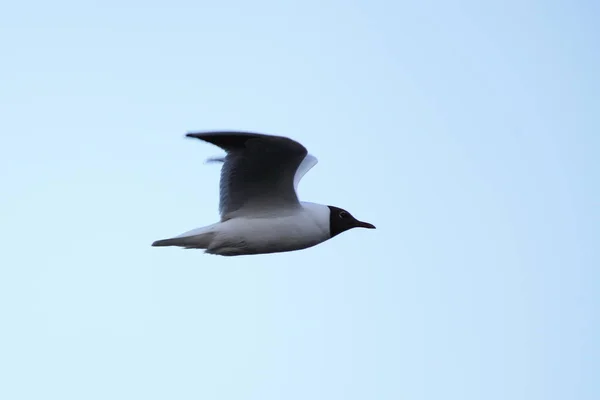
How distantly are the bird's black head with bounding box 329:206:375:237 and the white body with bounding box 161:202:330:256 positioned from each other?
17.5 inches

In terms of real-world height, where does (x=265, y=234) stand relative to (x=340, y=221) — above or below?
below

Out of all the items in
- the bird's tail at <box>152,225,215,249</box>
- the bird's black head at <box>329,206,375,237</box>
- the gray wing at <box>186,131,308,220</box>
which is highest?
the gray wing at <box>186,131,308,220</box>

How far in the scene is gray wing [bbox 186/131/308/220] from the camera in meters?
10.3

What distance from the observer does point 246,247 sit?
36.8 ft

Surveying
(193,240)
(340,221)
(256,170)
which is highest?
(256,170)

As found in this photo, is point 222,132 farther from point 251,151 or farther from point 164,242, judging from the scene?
point 164,242

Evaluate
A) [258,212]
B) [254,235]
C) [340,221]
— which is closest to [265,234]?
[254,235]

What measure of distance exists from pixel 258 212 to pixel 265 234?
316 millimetres

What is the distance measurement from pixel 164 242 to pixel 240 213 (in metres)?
0.98

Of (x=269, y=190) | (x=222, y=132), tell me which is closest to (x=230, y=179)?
(x=269, y=190)

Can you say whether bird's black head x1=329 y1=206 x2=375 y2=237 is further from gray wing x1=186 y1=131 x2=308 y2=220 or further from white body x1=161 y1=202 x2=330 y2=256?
gray wing x1=186 y1=131 x2=308 y2=220

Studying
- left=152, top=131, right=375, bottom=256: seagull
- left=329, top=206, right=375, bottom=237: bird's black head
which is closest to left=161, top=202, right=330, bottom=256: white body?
left=152, top=131, right=375, bottom=256: seagull

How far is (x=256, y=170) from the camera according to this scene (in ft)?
36.0

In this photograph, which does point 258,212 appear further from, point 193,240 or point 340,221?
point 340,221
